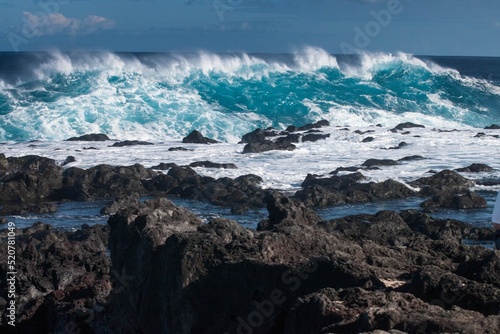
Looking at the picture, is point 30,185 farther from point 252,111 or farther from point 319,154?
point 252,111

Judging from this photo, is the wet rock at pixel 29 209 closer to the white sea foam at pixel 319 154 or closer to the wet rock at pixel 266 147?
the white sea foam at pixel 319 154

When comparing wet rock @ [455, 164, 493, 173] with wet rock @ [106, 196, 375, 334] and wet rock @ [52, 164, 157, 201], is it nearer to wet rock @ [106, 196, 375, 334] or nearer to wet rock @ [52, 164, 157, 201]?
wet rock @ [52, 164, 157, 201]

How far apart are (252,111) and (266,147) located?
16553 mm

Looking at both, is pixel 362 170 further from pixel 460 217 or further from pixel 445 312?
pixel 445 312

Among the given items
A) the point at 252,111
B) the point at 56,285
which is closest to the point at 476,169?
the point at 56,285

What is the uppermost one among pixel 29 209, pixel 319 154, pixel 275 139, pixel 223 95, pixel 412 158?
pixel 223 95

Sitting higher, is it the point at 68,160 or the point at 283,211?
the point at 283,211

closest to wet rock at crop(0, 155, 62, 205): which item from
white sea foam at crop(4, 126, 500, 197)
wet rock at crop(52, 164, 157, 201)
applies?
wet rock at crop(52, 164, 157, 201)

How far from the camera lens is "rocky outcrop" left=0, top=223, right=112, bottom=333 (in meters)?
8.30

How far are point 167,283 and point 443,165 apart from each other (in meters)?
17.0

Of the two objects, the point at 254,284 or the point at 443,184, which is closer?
the point at 254,284

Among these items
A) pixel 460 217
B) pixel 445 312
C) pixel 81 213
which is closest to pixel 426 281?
pixel 445 312

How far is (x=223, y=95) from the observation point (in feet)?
148

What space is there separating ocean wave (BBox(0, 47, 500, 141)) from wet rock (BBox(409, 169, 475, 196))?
676 inches
